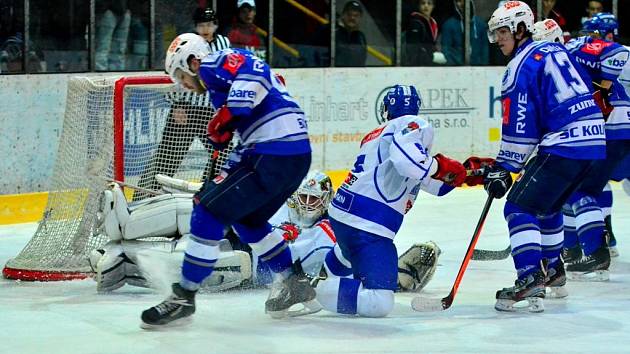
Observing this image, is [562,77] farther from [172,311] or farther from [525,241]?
[172,311]

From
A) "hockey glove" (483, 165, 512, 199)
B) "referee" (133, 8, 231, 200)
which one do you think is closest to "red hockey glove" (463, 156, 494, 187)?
"hockey glove" (483, 165, 512, 199)

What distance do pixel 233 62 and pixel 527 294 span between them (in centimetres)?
143

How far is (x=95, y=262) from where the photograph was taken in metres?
5.36

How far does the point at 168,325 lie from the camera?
4.57 meters

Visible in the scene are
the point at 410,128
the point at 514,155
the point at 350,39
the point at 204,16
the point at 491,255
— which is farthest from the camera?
the point at 350,39

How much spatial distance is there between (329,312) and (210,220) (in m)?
0.69

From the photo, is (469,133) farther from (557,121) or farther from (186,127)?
(557,121)

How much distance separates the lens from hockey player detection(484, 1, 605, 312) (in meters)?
4.86

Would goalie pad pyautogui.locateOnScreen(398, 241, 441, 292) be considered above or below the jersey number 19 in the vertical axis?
below

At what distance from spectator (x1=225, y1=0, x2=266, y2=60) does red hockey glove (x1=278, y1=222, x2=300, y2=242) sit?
Answer: 3.92 meters

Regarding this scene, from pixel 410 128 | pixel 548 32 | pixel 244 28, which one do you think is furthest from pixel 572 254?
pixel 244 28

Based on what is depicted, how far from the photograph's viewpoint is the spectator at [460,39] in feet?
33.6

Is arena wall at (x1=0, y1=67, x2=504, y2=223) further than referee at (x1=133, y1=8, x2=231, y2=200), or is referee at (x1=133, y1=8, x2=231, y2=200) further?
arena wall at (x1=0, y1=67, x2=504, y2=223)

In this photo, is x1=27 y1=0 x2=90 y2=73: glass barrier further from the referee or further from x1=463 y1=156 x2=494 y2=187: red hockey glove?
x1=463 y1=156 x2=494 y2=187: red hockey glove
